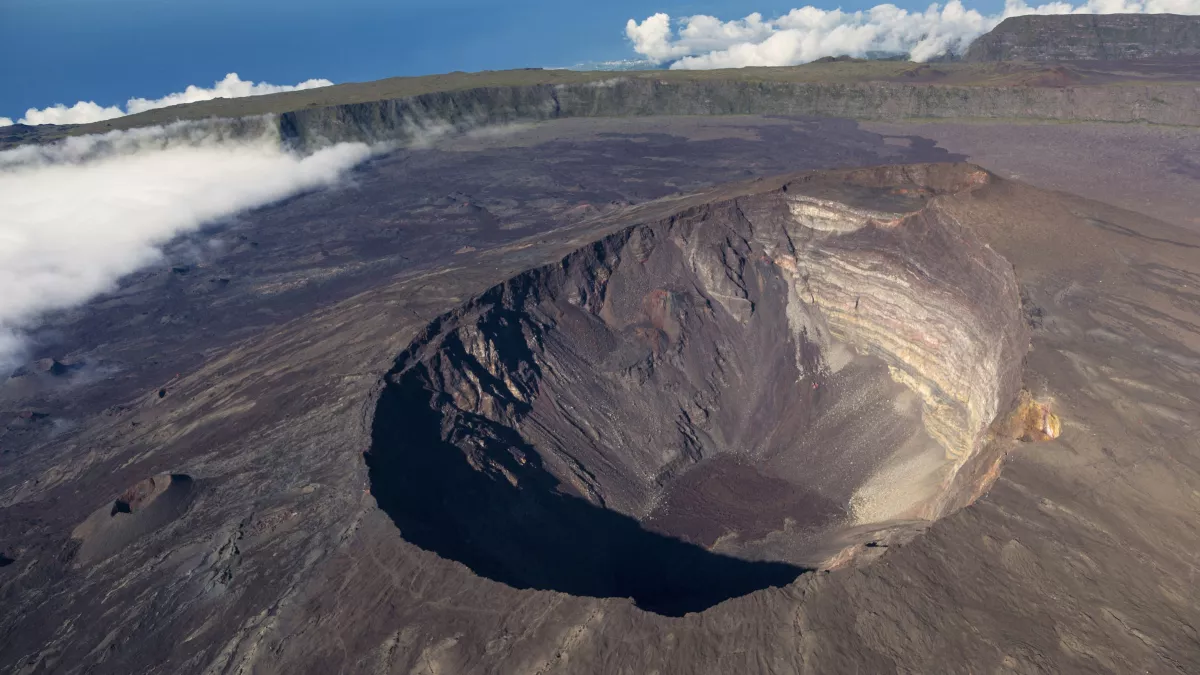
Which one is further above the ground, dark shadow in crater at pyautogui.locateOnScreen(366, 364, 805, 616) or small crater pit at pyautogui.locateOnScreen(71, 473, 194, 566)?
small crater pit at pyautogui.locateOnScreen(71, 473, 194, 566)

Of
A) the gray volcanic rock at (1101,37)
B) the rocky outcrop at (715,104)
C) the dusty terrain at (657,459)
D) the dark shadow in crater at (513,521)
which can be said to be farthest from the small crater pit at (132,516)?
the gray volcanic rock at (1101,37)

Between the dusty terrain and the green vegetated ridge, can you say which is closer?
the dusty terrain

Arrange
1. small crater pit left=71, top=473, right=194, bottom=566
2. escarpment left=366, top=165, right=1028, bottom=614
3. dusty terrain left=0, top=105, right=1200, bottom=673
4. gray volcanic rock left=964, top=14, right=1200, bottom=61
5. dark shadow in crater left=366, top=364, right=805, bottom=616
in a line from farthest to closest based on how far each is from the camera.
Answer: gray volcanic rock left=964, top=14, right=1200, bottom=61
escarpment left=366, top=165, right=1028, bottom=614
small crater pit left=71, top=473, right=194, bottom=566
dark shadow in crater left=366, top=364, right=805, bottom=616
dusty terrain left=0, top=105, right=1200, bottom=673

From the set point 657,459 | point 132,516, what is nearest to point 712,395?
point 657,459

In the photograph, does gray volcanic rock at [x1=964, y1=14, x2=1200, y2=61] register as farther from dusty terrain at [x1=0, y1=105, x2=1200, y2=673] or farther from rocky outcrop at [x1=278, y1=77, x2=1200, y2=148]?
dusty terrain at [x1=0, y1=105, x2=1200, y2=673]

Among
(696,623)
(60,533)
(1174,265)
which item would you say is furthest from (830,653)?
(1174,265)

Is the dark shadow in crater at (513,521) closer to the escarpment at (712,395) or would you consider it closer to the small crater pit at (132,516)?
the escarpment at (712,395)

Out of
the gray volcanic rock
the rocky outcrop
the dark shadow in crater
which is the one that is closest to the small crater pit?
the dark shadow in crater
